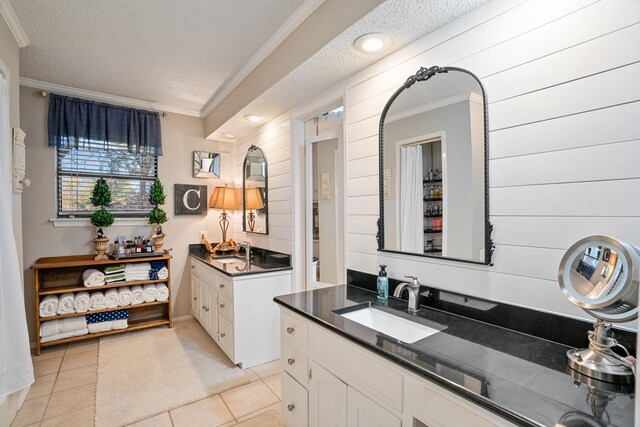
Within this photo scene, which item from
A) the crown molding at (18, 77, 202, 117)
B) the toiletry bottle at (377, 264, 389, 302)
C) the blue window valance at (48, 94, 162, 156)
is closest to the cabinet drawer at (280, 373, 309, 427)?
the toiletry bottle at (377, 264, 389, 302)

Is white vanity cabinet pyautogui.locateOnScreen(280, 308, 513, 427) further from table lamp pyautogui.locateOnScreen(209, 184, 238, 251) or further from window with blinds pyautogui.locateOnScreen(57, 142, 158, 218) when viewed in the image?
window with blinds pyautogui.locateOnScreen(57, 142, 158, 218)

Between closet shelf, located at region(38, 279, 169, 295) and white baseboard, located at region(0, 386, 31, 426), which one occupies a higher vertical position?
closet shelf, located at region(38, 279, 169, 295)

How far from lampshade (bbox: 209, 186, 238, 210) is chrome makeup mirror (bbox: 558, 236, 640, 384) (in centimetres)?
317

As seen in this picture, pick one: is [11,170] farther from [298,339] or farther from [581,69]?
[581,69]

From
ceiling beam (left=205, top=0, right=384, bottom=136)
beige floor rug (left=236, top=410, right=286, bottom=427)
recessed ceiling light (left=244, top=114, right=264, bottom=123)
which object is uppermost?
ceiling beam (left=205, top=0, right=384, bottom=136)

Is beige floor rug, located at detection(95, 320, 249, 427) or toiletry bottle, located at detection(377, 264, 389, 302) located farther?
beige floor rug, located at detection(95, 320, 249, 427)

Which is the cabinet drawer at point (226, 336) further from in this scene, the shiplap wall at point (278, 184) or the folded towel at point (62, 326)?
the folded towel at point (62, 326)

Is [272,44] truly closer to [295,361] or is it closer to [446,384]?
[295,361]

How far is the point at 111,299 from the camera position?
10.3 ft

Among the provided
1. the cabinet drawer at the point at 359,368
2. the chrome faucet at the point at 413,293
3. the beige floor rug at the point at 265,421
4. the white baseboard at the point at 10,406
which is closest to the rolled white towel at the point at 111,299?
the white baseboard at the point at 10,406

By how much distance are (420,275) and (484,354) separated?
61cm

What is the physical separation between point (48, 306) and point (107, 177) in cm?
140

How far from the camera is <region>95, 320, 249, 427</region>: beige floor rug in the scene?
2125mm

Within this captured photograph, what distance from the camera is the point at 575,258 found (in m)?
1.00
